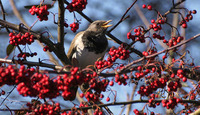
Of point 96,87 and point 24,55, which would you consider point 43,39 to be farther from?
point 96,87

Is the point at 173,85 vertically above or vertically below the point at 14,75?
below

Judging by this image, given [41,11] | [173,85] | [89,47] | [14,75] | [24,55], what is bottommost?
[173,85]

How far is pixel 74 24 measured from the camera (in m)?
3.44

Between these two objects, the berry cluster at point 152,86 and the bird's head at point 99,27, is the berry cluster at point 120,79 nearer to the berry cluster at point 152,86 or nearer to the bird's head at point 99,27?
the berry cluster at point 152,86

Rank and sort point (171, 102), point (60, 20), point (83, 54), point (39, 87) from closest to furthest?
point (39, 87), point (171, 102), point (60, 20), point (83, 54)

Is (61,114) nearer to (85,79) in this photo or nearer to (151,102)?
(85,79)

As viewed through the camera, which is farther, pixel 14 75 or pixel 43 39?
pixel 43 39

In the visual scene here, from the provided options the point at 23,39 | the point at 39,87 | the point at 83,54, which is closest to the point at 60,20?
the point at 23,39

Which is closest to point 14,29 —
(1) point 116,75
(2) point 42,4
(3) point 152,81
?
(2) point 42,4

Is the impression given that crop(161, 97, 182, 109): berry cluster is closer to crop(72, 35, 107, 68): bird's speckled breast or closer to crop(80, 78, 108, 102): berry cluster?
crop(80, 78, 108, 102): berry cluster

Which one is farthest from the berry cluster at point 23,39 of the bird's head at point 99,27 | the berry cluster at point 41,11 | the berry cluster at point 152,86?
the bird's head at point 99,27

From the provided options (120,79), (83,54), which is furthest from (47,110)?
(83,54)

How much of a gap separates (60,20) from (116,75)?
1.29m

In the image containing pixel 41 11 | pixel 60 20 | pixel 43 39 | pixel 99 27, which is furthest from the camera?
pixel 99 27
